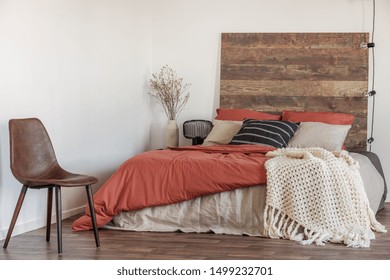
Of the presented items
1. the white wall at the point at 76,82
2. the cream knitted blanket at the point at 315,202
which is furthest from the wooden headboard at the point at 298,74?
the cream knitted blanket at the point at 315,202

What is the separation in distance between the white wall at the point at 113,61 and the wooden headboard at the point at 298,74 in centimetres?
12

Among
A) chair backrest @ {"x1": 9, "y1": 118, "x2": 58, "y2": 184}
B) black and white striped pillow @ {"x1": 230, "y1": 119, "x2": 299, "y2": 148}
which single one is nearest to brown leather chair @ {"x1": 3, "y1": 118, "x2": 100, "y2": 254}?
chair backrest @ {"x1": 9, "y1": 118, "x2": 58, "y2": 184}

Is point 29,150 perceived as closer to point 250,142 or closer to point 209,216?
point 209,216

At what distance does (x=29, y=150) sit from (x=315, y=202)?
2064mm

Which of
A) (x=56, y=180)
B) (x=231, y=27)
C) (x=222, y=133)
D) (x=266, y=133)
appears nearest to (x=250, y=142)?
(x=266, y=133)

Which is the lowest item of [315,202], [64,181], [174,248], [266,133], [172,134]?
[174,248]

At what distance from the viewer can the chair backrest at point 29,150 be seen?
5184 mm

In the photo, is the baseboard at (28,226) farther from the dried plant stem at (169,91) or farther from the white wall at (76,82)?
the dried plant stem at (169,91)

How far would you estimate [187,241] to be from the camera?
5406 mm

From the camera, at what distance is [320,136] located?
267 inches

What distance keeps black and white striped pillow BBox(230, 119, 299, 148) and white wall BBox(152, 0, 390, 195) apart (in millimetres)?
1134
